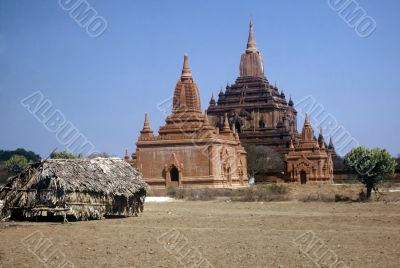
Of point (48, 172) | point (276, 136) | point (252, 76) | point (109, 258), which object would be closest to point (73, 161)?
point (48, 172)

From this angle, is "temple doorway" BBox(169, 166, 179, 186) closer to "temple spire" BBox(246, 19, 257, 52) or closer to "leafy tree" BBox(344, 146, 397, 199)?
"leafy tree" BBox(344, 146, 397, 199)

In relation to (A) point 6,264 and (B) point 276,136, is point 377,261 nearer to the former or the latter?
(A) point 6,264

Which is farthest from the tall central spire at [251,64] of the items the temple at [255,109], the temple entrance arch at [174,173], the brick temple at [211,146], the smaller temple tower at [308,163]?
the temple entrance arch at [174,173]

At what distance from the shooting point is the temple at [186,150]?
39875 millimetres

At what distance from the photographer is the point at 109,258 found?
12.1m

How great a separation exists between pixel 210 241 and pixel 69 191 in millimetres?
6729

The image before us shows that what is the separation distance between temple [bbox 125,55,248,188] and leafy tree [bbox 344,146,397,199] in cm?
1011

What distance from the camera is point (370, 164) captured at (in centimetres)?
3122

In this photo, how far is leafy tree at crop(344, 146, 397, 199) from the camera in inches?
1229

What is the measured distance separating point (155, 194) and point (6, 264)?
25050mm

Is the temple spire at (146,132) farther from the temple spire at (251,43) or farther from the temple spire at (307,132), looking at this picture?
the temple spire at (251,43)

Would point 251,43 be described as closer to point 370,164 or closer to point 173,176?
point 173,176

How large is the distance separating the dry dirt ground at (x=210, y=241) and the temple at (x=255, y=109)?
40.2 m

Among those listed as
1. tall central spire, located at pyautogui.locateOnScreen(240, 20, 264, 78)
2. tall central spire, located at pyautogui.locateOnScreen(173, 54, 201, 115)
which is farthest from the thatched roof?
tall central spire, located at pyautogui.locateOnScreen(240, 20, 264, 78)
